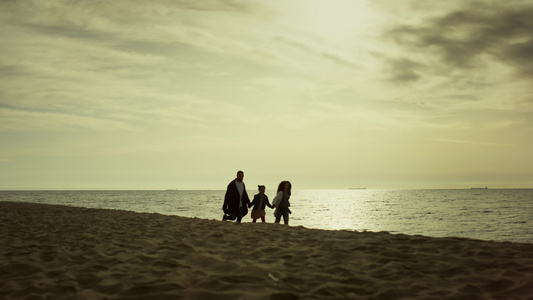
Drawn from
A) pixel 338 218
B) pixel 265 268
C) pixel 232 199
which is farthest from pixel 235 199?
pixel 338 218

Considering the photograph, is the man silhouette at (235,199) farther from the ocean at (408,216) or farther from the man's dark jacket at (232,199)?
the ocean at (408,216)

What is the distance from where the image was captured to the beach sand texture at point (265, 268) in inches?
179

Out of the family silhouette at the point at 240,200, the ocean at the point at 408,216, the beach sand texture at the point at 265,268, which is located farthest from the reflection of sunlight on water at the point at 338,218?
the beach sand texture at the point at 265,268

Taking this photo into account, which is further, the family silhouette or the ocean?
the ocean

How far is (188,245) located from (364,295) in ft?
13.9

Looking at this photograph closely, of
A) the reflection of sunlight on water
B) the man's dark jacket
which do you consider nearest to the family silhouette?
the man's dark jacket

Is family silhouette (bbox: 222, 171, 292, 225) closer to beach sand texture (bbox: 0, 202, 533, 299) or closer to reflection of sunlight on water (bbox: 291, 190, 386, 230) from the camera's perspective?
beach sand texture (bbox: 0, 202, 533, 299)

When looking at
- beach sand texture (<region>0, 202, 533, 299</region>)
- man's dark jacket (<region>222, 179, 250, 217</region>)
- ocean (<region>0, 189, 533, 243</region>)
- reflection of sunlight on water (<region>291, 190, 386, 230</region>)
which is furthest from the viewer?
reflection of sunlight on water (<region>291, 190, 386, 230</region>)

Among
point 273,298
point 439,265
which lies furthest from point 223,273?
point 439,265

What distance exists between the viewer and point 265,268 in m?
5.59

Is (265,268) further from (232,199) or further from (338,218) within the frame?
(338,218)

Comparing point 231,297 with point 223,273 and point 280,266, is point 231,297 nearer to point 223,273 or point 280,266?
point 223,273

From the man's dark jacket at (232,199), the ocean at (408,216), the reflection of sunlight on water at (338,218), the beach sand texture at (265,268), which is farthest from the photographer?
the reflection of sunlight on water at (338,218)

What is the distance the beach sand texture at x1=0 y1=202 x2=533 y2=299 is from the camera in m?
4.55
